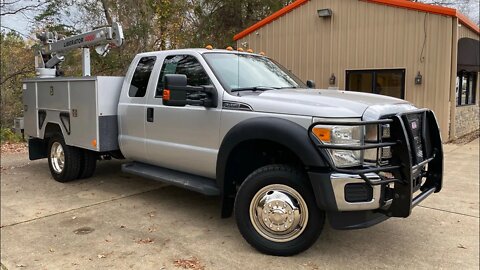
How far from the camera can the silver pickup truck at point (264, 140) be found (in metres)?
3.68

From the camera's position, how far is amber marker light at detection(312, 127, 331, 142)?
12.1 ft

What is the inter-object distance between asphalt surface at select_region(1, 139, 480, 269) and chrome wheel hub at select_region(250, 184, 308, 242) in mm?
224

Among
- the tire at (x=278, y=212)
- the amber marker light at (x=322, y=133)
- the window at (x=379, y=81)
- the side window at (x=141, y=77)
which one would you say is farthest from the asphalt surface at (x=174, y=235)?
the window at (x=379, y=81)

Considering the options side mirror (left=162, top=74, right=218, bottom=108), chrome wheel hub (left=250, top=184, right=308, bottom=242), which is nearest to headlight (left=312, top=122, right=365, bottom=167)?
chrome wheel hub (left=250, top=184, right=308, bottom=242)

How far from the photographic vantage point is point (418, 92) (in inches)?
484

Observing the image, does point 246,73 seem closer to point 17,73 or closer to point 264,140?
point 264,140

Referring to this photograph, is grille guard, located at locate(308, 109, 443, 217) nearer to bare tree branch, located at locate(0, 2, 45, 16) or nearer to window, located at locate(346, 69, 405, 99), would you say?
window, located at locate(346, 69, 405, 99)

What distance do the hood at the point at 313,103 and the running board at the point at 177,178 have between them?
1.02m

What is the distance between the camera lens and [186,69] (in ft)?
17.2

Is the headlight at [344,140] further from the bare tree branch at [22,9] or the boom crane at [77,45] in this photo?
the bare tree branch at [22,9]

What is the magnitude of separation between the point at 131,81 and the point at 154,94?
618 millimetres

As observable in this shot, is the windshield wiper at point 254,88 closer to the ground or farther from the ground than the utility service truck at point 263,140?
farther from the ground

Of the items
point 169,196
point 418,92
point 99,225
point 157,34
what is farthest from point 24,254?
point 157,34

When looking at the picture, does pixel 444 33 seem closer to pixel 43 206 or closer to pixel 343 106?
pixel 343 106
